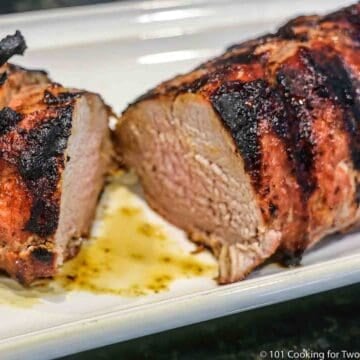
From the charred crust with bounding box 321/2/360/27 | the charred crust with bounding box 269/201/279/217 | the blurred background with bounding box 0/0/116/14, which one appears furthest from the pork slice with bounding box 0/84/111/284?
the blurred background with bounding box 0/0/116/14

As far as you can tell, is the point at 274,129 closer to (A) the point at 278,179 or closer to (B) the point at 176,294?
(A) the point at 278,179

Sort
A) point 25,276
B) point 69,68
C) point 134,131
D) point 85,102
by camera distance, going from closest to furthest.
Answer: point 25,276, point 85,102, point 134,131, point 69,68

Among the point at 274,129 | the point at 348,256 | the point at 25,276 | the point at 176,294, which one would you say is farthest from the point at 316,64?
the point at 25,276

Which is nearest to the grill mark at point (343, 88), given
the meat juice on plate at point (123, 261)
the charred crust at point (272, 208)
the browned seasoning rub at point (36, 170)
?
the charred crust at point (272, 208)

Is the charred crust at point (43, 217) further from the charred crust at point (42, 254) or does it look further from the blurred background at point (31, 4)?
the blurred background at point (31, 4)

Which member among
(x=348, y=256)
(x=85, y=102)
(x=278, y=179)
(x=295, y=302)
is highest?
(x=85, y=102)

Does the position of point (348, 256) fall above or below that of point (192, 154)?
below
